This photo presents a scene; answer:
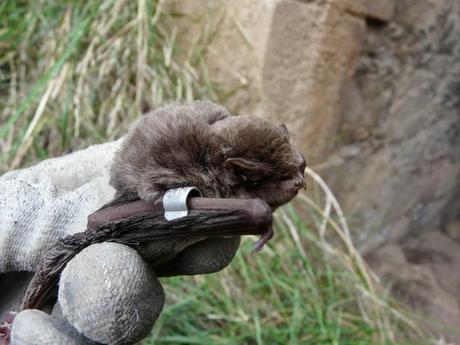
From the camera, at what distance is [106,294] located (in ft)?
1.72

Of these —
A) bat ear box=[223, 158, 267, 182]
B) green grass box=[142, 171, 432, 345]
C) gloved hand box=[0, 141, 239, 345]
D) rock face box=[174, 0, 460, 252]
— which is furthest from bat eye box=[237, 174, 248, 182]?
rock face box=[174, 0, 460, 252]

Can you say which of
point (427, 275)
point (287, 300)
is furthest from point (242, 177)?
point (427, 275)

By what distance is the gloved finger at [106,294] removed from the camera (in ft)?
1.71

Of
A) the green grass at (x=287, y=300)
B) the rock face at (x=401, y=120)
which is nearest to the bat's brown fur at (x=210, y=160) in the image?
the green grass at (x=287, y=300)

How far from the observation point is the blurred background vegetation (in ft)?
4.30

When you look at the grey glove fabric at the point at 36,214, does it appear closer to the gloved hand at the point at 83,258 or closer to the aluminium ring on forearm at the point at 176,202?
the gloved hand at the point at 83,258

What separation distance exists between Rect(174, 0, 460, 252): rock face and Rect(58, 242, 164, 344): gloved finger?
960 millimetres

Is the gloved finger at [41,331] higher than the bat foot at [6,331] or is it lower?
higher

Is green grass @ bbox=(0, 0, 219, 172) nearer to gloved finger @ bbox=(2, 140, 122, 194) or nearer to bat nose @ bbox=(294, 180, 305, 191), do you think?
gloved finger @ bbox=(2, 140, 122, 194)

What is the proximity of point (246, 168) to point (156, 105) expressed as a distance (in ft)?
3.21

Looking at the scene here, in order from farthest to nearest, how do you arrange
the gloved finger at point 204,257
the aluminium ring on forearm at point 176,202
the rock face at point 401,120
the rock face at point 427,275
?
the rock face at point 427,275, the rock face at point 401,120, the gloved finger at point 204,257, the aluminium ring on forearm at point 176,202

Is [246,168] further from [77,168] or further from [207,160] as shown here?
[77,168]

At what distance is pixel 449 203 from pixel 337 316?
1324 mm

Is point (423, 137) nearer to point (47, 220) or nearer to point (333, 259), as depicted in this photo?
point (333, 259)
